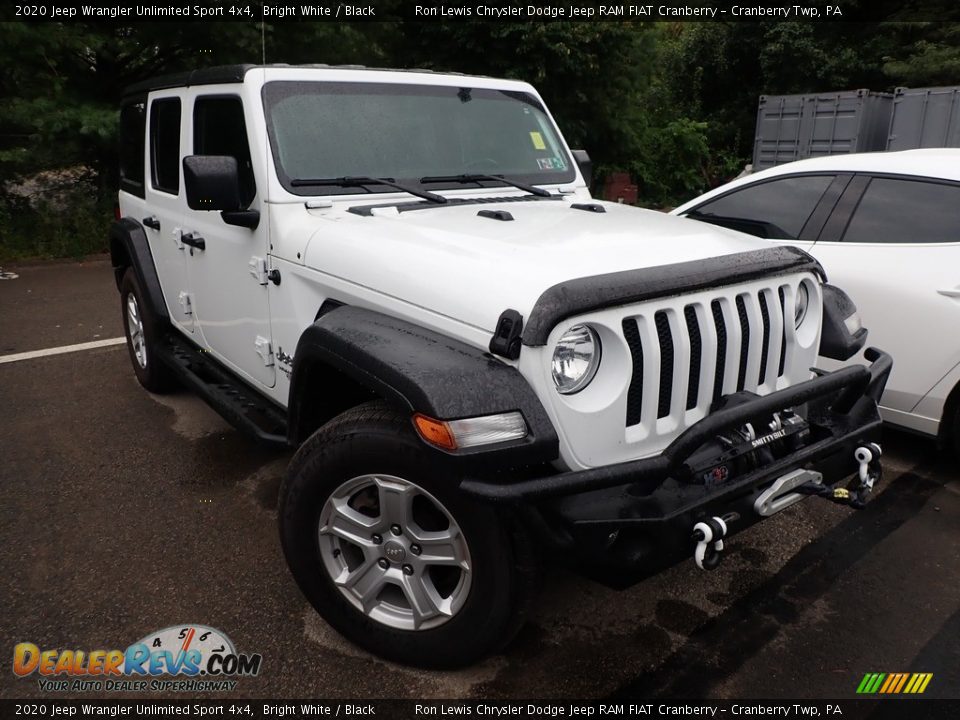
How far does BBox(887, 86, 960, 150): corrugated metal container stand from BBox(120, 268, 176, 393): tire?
12692 millimetres

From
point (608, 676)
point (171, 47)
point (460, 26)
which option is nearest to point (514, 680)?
point (608, 676)

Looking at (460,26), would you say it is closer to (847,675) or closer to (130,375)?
(130,375)

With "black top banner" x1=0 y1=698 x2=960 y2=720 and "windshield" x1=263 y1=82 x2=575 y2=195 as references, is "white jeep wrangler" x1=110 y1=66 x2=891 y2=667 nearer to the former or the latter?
"windshield" x1=263 y1=82 x2=575 y2=195

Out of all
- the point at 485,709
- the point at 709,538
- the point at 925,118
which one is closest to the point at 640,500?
the point at 709,538

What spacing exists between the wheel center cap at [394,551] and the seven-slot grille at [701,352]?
2.80 ft

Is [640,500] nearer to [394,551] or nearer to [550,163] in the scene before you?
[394,551]

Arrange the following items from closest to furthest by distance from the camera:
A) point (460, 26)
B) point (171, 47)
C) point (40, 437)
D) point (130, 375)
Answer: point (40, 437)
point (130, 375)
point (171, 47)
point (460, 26)

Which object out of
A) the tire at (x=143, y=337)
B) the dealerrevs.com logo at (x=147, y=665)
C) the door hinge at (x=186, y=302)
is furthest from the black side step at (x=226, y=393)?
the dealerrevs.com logo at (x=147, y=665)

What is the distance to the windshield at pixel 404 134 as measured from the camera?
129 inches

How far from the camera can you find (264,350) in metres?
3.38

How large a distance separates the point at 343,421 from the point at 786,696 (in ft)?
5.86

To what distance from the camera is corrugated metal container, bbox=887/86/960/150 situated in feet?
40.4

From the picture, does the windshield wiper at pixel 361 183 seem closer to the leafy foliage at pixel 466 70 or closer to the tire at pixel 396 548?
the tire at pixel 396 548

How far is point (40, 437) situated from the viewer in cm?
456
